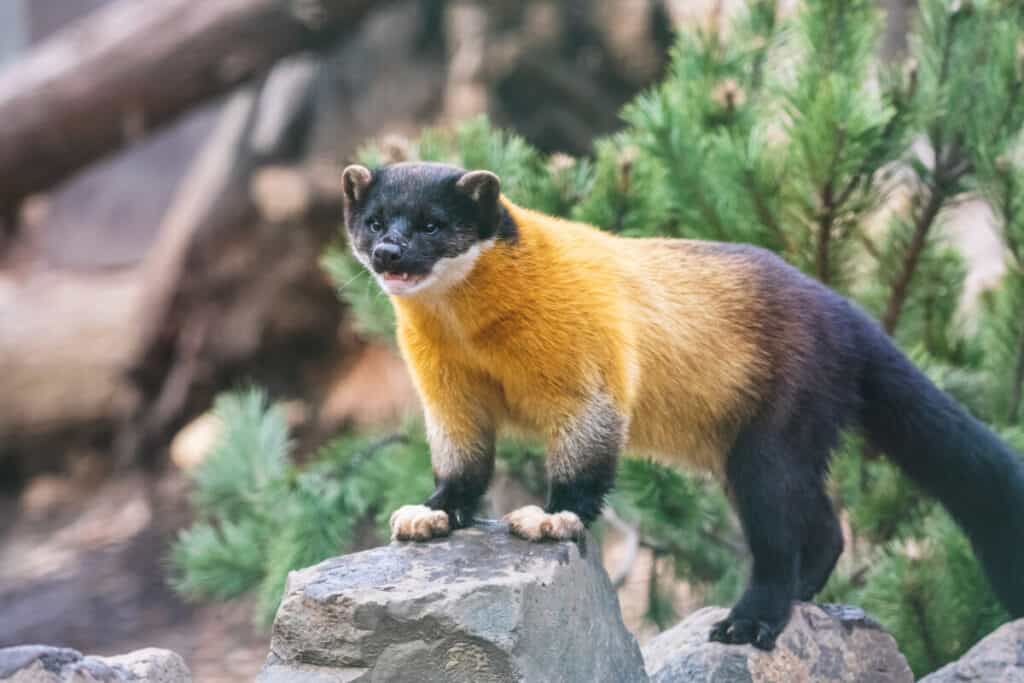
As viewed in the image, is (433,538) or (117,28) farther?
(117,28)

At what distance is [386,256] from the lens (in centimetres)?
335

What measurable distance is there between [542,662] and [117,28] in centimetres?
651

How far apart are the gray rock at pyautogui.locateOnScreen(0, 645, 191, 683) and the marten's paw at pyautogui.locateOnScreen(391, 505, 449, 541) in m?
0.62

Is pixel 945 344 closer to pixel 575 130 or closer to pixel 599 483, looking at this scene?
pixel 599 483

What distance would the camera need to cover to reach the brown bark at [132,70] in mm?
8156

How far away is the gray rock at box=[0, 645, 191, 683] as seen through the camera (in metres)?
3.03

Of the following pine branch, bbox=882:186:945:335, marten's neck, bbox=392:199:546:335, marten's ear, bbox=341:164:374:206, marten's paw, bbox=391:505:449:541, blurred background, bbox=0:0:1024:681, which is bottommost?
blurred background, bbox=0:0:1024:681

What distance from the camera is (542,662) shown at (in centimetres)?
298

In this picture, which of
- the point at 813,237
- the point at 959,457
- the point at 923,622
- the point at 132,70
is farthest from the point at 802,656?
the point at 132,70

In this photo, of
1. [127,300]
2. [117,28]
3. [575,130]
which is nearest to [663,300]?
[575,130]

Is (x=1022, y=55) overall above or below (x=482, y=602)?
above

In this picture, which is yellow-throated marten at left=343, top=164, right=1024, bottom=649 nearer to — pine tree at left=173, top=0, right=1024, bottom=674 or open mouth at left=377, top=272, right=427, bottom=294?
open mouth at left=377, top=272, right=427, bottom=294

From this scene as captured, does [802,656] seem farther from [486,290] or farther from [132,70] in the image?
[132,70]

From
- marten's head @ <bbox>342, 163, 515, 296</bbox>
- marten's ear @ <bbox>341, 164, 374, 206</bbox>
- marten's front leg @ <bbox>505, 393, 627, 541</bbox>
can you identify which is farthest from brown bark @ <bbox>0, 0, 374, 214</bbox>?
marten's front leg @ <bbox>505, 393, 627, 541</bbox>
